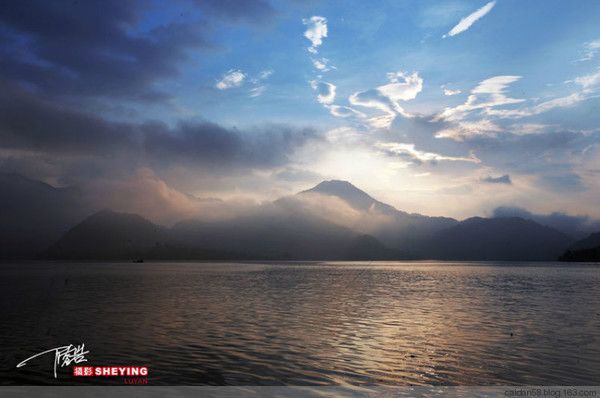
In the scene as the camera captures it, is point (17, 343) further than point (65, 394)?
Yes

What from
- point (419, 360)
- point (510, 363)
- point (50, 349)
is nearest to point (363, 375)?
point (419, 360)

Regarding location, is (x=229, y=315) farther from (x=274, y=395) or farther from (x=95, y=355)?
(x=274, y=395)

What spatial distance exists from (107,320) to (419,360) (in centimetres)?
3133

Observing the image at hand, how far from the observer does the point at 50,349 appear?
30641mm

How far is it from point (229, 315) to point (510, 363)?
29502 mm

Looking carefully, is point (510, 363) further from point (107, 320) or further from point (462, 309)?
point (107, 320)

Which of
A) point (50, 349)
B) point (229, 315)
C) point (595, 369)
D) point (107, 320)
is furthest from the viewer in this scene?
point (229, 315)

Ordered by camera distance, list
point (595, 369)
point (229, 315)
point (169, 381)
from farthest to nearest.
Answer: point (229, 315)
point (595, 369)
point (169, 381)

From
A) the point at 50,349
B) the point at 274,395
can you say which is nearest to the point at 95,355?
the point at 50,349

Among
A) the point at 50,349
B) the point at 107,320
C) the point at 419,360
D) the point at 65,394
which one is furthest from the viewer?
the point at 107,320

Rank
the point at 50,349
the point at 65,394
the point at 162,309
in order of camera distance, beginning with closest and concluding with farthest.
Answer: the point at 65,394
the point at 50,349
the point at 162,309

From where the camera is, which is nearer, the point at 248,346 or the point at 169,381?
the point at 169,381

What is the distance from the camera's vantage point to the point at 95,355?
2883 centimetres

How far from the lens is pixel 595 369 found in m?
25.7
